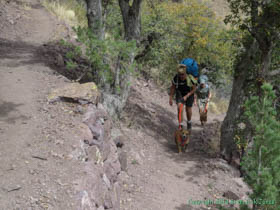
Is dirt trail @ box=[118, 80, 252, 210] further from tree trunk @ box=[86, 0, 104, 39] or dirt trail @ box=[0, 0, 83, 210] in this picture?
tree trunk @ box=[86, 0, 104, 39]

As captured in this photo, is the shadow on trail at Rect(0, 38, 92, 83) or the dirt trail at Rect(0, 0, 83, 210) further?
the shadow on trail at Rect(0, 38, 92, 83)

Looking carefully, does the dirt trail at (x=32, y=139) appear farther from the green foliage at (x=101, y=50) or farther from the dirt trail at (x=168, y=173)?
the dirt trail at (x=168, y=173)

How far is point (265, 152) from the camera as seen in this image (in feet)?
9.84

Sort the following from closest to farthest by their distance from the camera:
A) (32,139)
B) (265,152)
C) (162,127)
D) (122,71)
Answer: (265,152) < (32,139) < (122,71) < (162,127)

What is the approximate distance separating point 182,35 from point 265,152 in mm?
9378

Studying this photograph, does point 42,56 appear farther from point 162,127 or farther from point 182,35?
point 182,35

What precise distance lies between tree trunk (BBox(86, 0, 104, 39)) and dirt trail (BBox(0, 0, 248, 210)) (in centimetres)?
127

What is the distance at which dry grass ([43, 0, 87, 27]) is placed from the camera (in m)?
13.4

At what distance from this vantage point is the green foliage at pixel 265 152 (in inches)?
112

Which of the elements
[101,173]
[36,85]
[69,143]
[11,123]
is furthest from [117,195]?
[36,85]

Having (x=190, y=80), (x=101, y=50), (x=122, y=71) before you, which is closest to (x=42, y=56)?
(x=122, y=71)

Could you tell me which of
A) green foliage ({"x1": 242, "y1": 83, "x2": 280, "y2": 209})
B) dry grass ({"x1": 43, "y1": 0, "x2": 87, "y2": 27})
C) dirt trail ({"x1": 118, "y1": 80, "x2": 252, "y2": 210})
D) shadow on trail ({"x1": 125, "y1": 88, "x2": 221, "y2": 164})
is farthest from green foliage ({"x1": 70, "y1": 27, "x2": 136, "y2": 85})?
dry grass ({"x1": 43, "y1": 0, "x2": 87, "y2": 27})

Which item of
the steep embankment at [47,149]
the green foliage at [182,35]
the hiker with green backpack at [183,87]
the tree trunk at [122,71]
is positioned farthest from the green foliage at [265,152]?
the green foliage at [182,35]

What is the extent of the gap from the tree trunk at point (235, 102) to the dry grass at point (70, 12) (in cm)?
828
